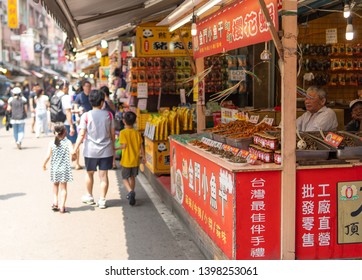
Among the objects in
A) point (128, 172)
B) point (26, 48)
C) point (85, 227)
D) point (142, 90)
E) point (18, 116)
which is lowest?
point (85, 227)

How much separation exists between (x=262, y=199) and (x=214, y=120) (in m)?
5.10

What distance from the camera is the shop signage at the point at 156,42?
11258 millimetres

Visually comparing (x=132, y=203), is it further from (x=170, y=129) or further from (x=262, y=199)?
(x=262, y=199)

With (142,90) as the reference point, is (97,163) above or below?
below

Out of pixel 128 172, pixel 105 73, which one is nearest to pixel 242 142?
pixel 128 172

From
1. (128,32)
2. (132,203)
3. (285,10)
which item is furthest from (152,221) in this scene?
(128,32)

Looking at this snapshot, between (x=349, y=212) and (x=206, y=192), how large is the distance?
64.6 inches

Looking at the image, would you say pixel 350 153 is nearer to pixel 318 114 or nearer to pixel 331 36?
pixel 318 114

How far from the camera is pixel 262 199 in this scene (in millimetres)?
4930

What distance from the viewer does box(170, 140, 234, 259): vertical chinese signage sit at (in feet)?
16.9

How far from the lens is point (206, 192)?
610cm

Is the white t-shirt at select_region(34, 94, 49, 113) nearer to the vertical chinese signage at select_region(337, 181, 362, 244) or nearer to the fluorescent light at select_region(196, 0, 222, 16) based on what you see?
the fluorescent light at select_region(196, 0, 222, 16)

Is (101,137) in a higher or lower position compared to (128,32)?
lower

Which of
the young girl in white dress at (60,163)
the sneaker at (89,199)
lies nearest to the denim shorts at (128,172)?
the sneaker at (89,199)
